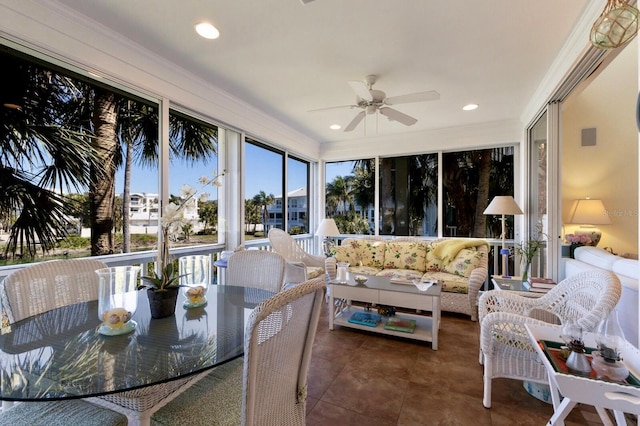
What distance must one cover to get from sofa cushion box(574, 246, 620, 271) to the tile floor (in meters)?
1.05

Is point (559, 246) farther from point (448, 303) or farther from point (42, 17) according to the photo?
point (42, 17)

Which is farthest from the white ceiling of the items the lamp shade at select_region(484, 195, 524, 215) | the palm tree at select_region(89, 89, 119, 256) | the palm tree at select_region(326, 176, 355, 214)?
Answer: the palm tree at select_region(326, 176, 355, 214)

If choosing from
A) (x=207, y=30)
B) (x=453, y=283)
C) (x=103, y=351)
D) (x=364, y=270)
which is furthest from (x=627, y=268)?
(x=207, y=30)

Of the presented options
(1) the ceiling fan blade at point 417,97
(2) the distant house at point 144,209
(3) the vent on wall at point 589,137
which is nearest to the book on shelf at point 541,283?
(3) the vent on wall at point 589,137

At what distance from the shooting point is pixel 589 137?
297cm

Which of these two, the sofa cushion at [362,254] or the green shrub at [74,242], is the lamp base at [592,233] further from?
the green shrub at [74,242]

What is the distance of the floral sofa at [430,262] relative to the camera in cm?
338

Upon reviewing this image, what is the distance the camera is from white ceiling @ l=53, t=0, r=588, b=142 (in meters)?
2.03

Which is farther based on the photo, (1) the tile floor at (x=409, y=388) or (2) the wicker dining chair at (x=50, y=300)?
(1) the tile floor at (x=409, y=388)

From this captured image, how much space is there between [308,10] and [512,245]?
422cm

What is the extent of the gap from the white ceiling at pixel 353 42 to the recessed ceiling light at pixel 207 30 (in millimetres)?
62

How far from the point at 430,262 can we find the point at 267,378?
11.8 ft

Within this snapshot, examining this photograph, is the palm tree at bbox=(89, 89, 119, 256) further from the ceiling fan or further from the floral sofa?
the floral sofa

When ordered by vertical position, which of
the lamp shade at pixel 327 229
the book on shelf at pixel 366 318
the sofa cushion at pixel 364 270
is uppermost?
the lamp shade at pixel 327 229
